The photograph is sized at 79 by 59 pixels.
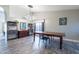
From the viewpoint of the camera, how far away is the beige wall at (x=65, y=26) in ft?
12.7

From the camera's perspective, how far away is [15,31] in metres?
4.72

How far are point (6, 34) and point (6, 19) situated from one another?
57 centimetres

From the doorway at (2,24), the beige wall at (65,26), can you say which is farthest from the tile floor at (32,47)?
the beige wall at (65,26)

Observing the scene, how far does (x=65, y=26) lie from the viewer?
3.96 metres

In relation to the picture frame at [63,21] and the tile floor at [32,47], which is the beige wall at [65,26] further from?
the tile floor at [32,47]

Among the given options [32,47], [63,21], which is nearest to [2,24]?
[32,47]

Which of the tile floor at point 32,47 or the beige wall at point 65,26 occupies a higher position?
the beige wall at point 65,26

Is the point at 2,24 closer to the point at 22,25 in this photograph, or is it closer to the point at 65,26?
the point at 22,25

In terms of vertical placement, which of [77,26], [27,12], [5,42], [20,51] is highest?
[27,12]

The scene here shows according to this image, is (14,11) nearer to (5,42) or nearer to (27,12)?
(27,12)

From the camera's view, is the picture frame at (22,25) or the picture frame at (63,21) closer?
the picture frame at (63,21)

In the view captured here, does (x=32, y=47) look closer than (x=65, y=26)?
No

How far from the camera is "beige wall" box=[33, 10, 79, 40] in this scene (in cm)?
386
